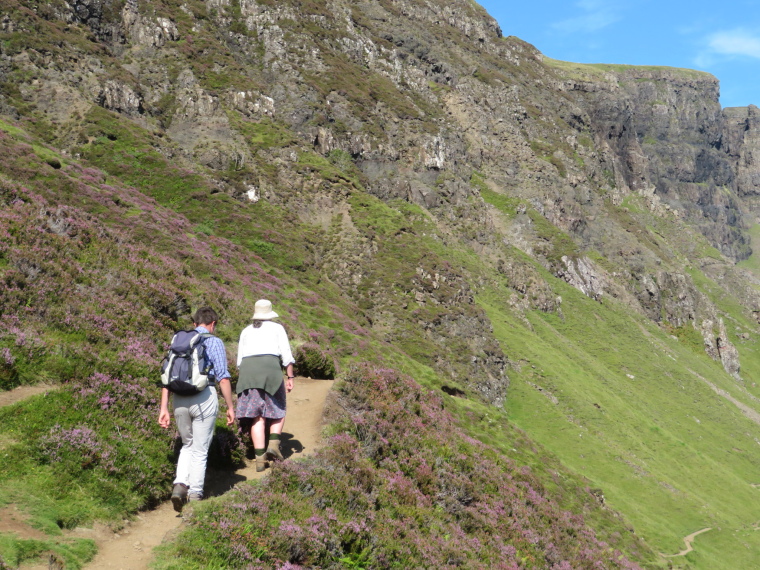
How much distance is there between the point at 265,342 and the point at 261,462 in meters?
2.69

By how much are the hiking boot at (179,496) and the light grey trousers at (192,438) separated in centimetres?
13

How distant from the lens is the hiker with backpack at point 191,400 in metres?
8.45

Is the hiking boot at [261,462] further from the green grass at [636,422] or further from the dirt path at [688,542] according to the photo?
the dirt path at [688,542]

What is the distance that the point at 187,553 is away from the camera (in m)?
6.95

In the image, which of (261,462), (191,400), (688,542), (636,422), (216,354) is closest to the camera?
(191,400)

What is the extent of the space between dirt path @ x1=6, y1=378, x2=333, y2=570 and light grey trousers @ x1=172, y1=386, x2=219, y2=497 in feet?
2.43

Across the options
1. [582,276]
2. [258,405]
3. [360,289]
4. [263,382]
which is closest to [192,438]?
[258,405]

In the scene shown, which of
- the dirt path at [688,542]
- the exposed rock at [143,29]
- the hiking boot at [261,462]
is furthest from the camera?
the exposed rock at [143,29]

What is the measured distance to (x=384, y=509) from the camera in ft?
34.3

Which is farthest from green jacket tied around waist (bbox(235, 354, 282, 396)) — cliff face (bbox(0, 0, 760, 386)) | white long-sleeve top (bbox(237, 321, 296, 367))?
cliff face (bbox(0, 0, 760, 386))

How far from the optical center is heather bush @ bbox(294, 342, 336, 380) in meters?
19.1

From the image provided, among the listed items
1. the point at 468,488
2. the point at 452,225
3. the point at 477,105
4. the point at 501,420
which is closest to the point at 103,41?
the point at 452,225

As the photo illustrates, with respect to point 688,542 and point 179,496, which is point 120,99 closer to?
point 179,496

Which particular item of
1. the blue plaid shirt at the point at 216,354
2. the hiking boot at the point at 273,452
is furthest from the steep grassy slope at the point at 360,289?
the blue plaid shirt at the point at 216,354
